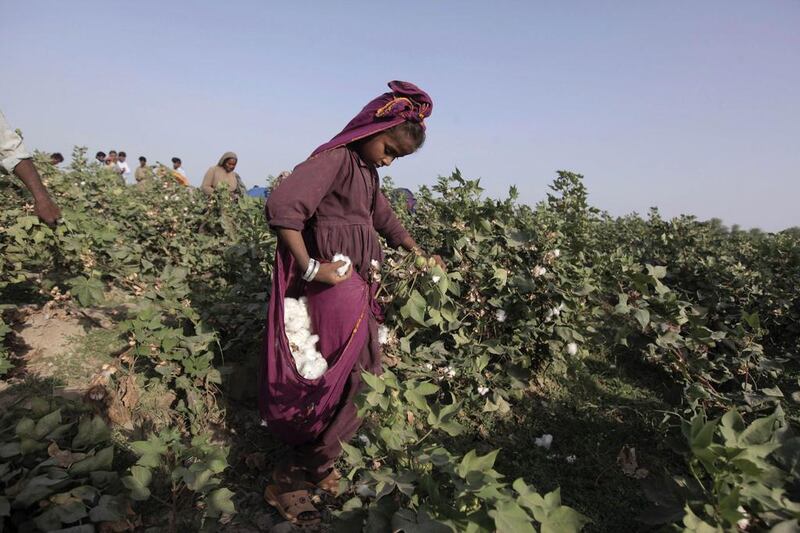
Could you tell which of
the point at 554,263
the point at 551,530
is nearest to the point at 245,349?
the point at 554,263

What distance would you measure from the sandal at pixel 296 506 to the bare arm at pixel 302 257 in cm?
99

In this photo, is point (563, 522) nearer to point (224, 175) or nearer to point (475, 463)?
point (475, 463)

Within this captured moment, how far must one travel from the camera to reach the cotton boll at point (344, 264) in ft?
6.85

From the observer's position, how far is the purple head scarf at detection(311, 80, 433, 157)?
6.68ft

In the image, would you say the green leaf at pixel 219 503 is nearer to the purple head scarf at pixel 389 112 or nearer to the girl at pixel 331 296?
the girl at pixel 331 296

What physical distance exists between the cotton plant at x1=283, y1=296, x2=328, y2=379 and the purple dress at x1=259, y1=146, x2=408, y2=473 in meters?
0.03

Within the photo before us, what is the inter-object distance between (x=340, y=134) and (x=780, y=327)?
4.45 m

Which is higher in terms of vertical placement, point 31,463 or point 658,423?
point 31,463

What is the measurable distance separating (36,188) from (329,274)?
80.5 inches

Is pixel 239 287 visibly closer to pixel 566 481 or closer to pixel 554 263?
pixel 554 263

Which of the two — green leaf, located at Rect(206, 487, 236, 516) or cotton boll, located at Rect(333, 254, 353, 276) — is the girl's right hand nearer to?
cotton boll, located at Rect(333, 254, 353, 276)

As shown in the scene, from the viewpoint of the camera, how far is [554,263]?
2795 millimetres

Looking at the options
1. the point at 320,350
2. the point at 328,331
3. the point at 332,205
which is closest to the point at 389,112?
the point at 332,205

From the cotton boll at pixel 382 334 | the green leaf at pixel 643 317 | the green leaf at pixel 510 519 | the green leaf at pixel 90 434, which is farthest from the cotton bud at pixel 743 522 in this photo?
the green leaf at pixel 90 434
